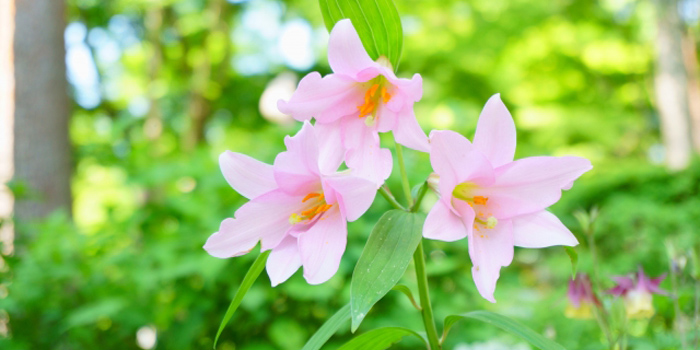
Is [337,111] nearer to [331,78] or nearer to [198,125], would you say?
[331,78]

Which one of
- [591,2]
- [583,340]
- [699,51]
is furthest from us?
[699,51]

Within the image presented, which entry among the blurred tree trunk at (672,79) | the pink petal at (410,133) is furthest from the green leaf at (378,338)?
the blurred tree trunk at (672,79)

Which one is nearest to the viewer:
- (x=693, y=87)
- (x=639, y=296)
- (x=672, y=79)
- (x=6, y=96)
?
(x=639, y=296)

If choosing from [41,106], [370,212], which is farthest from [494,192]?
[41,106]

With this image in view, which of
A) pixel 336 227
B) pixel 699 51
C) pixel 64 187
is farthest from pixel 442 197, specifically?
pixel 699 51

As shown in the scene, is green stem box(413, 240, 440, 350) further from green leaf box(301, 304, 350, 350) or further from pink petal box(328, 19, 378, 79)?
pink petal box(328, 19, 378, 79)

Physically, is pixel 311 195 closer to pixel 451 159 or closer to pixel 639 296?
pixel 451 159
